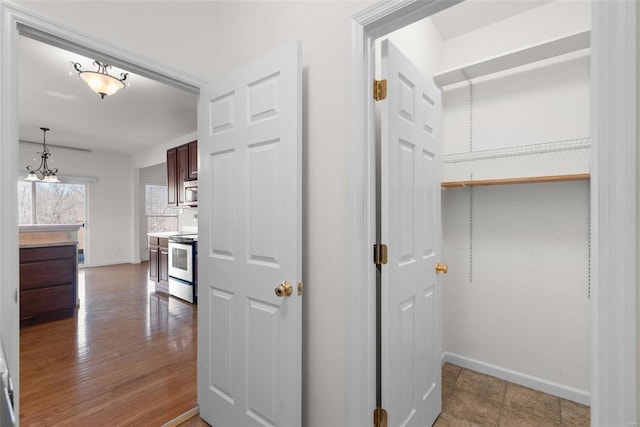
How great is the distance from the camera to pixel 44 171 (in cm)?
562

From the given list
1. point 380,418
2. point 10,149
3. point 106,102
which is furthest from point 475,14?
point 106,102

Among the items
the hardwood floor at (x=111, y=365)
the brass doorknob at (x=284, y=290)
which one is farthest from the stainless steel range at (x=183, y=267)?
the brass doorknob at (x=284, y=290)

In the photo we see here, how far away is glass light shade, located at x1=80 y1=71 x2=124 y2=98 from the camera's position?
2792 mm

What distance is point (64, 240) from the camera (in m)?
3.71

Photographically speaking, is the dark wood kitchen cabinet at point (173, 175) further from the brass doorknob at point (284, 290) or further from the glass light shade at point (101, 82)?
the brass doorknob at point (284, 290)

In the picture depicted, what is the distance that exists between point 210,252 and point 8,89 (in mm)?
1066

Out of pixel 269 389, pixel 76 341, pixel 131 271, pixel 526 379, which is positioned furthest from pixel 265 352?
pixel 131 271

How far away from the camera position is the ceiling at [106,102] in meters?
2.24

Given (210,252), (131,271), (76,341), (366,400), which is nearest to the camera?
(366,400)

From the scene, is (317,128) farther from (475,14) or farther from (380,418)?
(475,14)

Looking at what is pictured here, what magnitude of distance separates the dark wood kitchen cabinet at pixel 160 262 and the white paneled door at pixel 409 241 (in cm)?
411

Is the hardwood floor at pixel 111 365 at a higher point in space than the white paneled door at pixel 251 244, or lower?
lower

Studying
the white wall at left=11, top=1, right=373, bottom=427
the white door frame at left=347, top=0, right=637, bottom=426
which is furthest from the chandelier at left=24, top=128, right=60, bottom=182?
the white door frame at left=347, top=0, right=637, bottom=426

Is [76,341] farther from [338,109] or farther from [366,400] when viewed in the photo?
[338,109]
